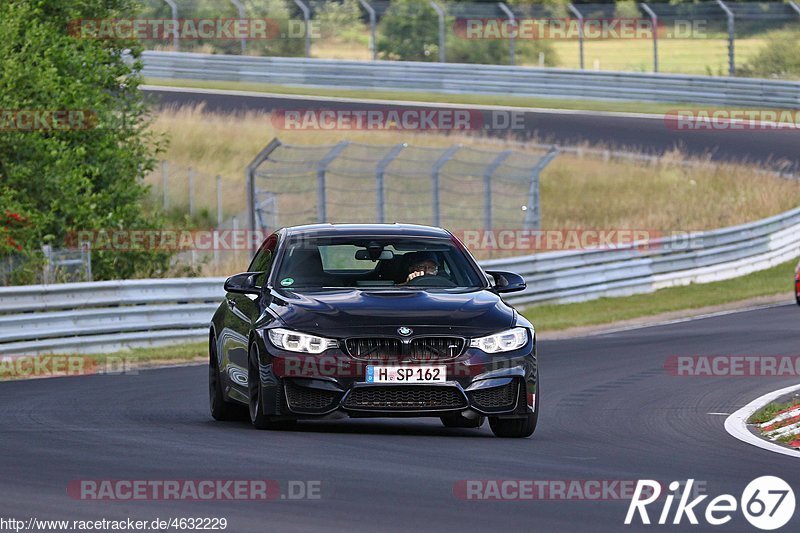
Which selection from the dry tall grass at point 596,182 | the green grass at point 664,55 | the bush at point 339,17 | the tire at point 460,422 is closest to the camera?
the tire at point 460,422

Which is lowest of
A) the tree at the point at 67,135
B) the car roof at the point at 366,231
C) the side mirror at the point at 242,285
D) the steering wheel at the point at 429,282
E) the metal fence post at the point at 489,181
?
the metal fence post at the point at 489,181

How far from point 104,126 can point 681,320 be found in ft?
29.7

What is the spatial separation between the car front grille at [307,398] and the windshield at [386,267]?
1154mm

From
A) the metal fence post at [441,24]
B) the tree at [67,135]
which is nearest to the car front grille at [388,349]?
the tree at [67,135]

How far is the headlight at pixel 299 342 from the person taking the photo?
10805 millimetres

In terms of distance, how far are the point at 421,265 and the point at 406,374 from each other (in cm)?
147

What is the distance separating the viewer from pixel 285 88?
154 ft

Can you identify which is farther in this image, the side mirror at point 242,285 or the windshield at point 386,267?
the side mirror at point 242,285

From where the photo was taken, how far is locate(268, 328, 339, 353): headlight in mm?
10805

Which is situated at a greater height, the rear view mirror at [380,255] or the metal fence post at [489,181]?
the rear view mirror at [380,255]

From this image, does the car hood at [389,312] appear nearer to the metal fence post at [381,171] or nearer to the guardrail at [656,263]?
the guardrail at [656,263]

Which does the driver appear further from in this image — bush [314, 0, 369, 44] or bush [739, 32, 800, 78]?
bush [739, 32, 800, 78]

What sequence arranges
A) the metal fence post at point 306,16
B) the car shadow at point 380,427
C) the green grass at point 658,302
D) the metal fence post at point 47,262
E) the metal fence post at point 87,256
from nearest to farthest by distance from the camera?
the car shadow at point 380,427 → the metal fence post at point 47,262 → the metal fence post at point 87,256 → the green grass at point 658,302 → the metal fence post at point 306,16

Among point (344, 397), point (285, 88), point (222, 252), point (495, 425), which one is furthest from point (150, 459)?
point (285, 88)
